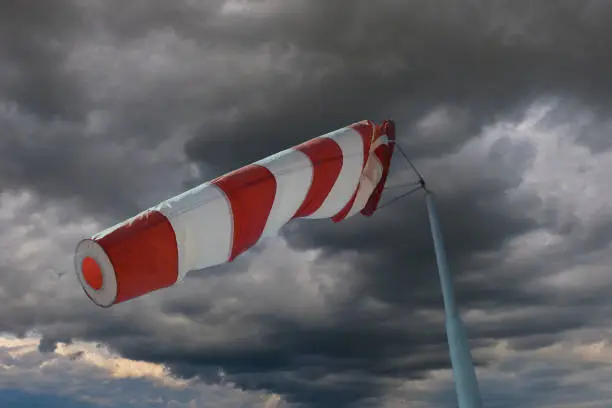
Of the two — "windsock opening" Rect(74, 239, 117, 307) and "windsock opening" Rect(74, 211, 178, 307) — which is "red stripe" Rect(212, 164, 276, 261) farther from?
"windsock opening" Rect(74, 239, 117, 307)

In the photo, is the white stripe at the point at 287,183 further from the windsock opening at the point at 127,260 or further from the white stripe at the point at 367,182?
the white stripe at the point at 367,182

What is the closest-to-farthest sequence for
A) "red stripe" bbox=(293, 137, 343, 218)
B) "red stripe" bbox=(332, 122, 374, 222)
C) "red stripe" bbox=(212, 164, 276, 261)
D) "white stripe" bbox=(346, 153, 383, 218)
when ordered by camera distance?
"red stripe" bbox=(212, 164, 276, 261), "red stripe" bbox=(293, 137, 343, 218), "red stripe" bbox=(332, 122, 374, 222), "white stripe" bbox=(346, 153, 383, 218)

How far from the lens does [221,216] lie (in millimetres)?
7941

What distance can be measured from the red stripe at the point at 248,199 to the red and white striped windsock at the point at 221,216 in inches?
0.5

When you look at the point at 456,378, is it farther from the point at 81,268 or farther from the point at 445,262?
the point at 81,268

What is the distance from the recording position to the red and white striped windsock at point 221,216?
6.92 metres

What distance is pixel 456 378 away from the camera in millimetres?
8570

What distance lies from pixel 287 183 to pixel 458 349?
3433mm

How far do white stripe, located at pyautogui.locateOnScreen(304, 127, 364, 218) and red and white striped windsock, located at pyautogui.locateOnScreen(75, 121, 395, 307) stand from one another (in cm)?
2

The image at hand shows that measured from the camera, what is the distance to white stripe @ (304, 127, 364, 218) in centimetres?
1077

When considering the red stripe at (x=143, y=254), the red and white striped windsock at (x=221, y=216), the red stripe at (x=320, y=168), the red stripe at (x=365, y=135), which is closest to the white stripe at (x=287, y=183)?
the red and white striped windsock at (x=221, y=216)

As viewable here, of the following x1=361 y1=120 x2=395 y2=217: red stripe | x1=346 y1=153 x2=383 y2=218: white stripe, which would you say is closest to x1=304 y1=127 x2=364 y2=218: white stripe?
x1=346 y1=153 x2=383 y2=218: white stripe

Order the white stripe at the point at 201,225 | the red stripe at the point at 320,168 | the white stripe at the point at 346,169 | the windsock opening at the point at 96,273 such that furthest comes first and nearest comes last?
the white stripe at the point at 346,169 < the red stripe at the point at 320,168 < the white stripe at the point at 201,225 < the windsock opening at the point at 96,273

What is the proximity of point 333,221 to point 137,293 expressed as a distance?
6.20 metres
